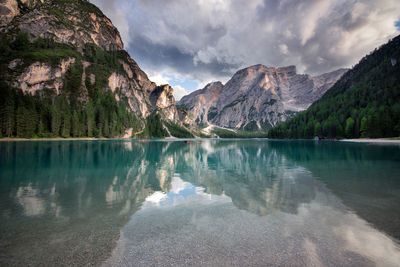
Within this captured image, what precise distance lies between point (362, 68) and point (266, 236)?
845ft

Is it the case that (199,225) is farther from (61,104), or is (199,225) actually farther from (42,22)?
(42,22)

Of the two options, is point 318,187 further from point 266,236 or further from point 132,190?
point 132,190

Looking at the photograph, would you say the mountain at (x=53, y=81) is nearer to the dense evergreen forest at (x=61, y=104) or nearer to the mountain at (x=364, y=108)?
the dense evergreen forest at (x=61, y=104)

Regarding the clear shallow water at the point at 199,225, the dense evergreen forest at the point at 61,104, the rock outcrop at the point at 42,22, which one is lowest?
the clear shallow water at the point at 199,225

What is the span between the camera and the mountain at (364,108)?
9731cm

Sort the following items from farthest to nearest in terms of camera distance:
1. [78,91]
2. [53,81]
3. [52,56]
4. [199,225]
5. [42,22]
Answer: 1. [42,22]
2. [78,91]
3. [52,56]
4. [53,81]
5. [199,225]

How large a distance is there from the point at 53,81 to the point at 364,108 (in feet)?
732

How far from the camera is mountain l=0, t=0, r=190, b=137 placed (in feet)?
310

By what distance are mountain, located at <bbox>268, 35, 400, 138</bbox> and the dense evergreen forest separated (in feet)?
527

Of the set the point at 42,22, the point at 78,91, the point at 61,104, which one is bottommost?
the point at 61,104

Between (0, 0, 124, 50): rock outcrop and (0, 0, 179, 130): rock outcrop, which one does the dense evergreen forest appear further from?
(0, 0, 124, 50): rock outcrop

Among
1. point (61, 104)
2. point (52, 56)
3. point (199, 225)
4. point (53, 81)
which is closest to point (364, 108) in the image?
point (199, 225)

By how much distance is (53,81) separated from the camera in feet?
436

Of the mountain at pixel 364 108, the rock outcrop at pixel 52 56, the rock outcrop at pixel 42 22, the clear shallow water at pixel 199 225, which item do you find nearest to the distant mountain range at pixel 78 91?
the mountain at pixel 364 108
